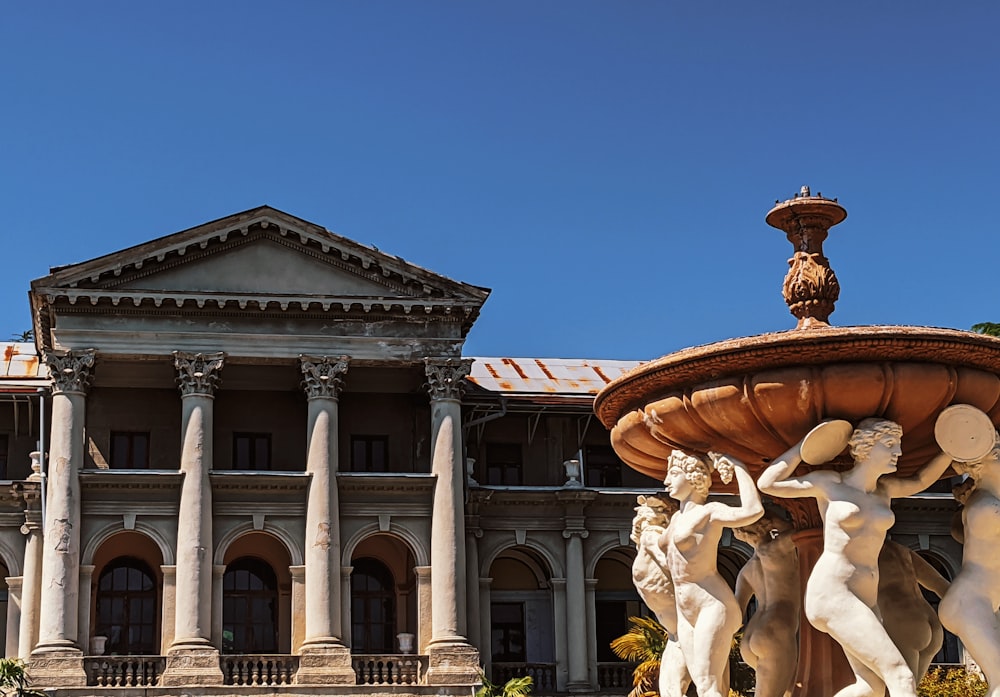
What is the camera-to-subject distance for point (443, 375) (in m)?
36.2

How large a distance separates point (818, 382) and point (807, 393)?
0.12 meters

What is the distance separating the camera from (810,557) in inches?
500

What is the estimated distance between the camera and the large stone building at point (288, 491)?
113 feet

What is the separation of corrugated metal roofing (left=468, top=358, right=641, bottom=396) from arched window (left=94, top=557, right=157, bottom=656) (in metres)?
9.56

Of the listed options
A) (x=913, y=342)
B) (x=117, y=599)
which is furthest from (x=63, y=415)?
(x=913, y=342)

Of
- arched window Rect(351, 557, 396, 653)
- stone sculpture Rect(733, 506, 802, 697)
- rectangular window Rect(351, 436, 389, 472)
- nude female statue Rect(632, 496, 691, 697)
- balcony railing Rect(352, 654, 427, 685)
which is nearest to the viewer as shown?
stone sculpture Rect(733, 506, 802, 697)

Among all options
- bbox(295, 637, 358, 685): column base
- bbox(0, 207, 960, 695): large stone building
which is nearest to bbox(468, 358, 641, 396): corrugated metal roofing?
bbox(0, 207, 960, 695): large stone building

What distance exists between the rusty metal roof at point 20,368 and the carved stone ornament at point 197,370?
3.81 metres

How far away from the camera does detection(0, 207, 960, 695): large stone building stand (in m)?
34.3

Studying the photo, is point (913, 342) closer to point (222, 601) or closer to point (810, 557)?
point (810, 557)

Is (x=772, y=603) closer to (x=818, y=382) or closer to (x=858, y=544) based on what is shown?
(x=858, y=544)

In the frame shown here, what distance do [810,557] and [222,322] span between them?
2476cm

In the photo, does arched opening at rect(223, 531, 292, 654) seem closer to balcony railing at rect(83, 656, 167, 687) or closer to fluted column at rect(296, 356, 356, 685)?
fluted column at rect(296, 356, 356, 685)

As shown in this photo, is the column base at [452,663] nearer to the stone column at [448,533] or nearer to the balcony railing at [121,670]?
the stone column at [448,533]
